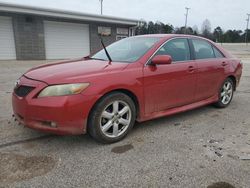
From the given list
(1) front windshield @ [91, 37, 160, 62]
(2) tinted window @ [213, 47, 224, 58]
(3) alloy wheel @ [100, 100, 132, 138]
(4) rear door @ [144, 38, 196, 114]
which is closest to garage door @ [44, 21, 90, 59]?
(1) front windshield @ [91, 37, 160, 62]

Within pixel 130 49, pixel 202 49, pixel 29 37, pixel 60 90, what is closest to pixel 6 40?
pixel 29 37

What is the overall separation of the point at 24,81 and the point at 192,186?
8.09ft

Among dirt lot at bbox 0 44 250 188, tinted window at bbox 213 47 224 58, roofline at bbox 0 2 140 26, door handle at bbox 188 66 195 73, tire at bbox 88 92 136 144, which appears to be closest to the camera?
dirt lot at bbox 0 44 250 188

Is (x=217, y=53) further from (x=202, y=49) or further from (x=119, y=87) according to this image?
(x=119, y=87)

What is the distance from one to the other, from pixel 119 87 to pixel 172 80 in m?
1.07

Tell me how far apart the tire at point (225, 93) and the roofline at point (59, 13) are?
592 inches

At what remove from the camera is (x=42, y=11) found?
17.3 meters

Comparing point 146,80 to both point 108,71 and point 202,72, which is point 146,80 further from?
point 202,72

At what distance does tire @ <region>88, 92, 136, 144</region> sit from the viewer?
3346 mm

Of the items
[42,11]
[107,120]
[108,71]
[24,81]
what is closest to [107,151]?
[107,120]

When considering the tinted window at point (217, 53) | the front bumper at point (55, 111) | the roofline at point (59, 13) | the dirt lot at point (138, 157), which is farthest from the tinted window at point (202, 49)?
the roofline at point (59, 13)

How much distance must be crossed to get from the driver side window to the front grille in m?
1.99

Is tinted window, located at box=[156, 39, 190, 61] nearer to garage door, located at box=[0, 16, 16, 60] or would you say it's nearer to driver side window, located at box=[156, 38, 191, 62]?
driver side window, located at box=[156, 38, 191, 62]

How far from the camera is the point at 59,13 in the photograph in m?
18.0
